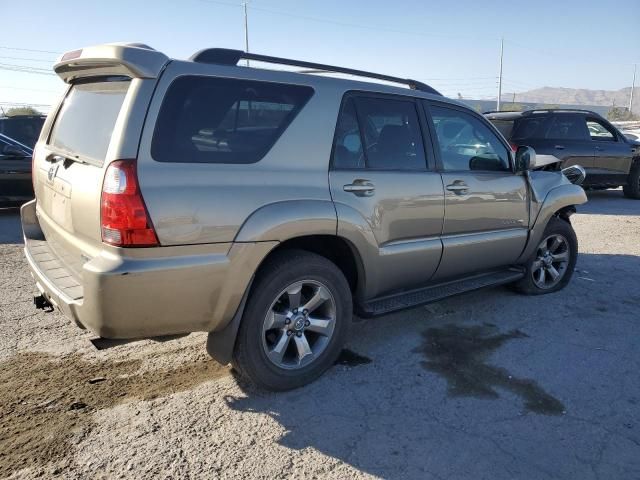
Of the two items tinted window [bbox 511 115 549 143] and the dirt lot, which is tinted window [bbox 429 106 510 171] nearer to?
the dirt lot

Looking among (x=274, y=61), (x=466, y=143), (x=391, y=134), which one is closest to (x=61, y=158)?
(x=274, y=61)

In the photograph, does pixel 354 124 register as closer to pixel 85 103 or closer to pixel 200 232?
pixel 200 232

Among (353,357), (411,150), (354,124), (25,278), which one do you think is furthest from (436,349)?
(25,278)

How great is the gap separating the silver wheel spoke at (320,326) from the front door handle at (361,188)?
2.82 ft

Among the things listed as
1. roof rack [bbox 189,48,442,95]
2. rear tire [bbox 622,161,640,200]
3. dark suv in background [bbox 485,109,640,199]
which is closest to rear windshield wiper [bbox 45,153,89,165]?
roof rack [bbox 189,48,442,95]

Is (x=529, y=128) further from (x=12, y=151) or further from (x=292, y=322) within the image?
(x=12, y=151)

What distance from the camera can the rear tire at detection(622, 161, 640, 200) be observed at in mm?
11812

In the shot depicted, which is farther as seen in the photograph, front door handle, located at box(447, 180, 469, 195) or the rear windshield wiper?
front door handle, located at box(447, 180, 469, 195)

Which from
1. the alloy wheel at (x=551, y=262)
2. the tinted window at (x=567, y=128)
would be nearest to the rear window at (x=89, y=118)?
the alloy wheel at (x=551, y=262)

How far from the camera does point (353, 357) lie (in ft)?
12.4

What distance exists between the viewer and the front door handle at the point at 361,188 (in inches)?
132

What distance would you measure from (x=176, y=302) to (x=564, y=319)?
3486 millimetres

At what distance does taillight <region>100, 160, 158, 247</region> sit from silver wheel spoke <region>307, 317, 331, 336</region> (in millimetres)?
1233

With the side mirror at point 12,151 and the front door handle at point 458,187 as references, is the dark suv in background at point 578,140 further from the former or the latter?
the side mirror at point 12,151
